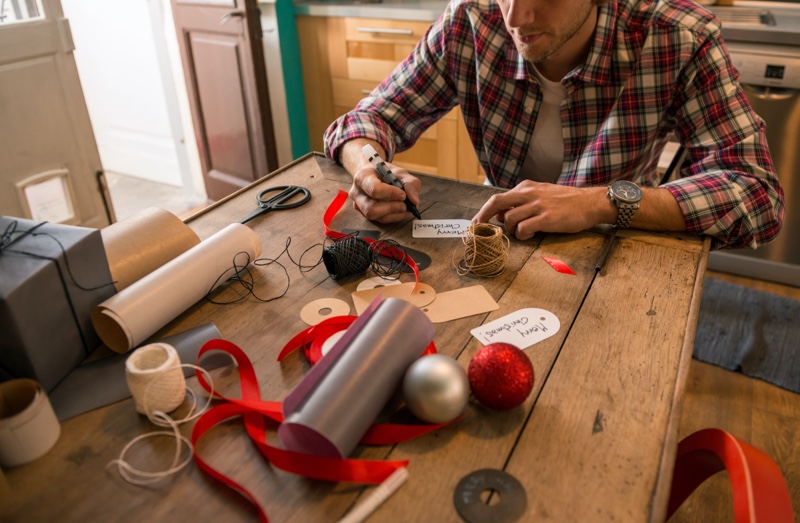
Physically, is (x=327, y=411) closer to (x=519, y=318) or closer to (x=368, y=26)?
(x=519, y=318)

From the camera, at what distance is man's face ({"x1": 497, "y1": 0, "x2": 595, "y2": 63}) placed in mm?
1285

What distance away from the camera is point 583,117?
1453 millimetres

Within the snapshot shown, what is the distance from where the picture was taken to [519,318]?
36.3 inches

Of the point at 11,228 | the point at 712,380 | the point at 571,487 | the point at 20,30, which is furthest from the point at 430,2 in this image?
the point at 571,487

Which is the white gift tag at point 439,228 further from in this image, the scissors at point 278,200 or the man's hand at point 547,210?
the scissors at point 278,200

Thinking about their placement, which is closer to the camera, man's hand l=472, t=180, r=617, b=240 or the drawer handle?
man's hand l=472, t=180, r=617, b=240

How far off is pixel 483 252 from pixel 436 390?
0.37 m

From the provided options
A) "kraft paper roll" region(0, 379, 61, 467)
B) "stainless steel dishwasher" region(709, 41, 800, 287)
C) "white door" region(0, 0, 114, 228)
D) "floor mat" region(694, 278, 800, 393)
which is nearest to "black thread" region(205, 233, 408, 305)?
"kraft paper roll" region(0, 379, 61, 467)

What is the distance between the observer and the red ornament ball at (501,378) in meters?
0.73

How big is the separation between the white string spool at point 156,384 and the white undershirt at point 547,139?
110 centimetres

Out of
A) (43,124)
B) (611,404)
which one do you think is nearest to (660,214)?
(611,404)

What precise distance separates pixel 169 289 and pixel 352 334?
0.33 metres

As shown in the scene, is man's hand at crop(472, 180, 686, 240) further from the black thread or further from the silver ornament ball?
the silver ornament ball

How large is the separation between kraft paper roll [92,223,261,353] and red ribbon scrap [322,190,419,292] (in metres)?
0.16
